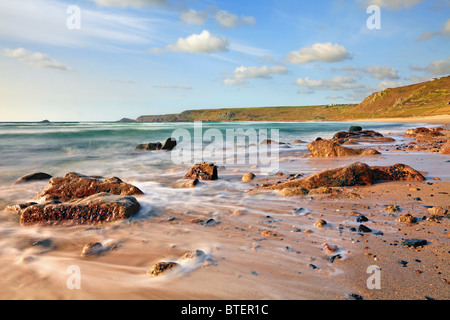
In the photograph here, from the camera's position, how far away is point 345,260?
2.45 metres

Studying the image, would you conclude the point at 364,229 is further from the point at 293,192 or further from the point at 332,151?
the point at 332,151

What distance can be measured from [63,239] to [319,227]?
11.2 feet

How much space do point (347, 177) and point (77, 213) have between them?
16.6 feet

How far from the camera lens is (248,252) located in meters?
2.76

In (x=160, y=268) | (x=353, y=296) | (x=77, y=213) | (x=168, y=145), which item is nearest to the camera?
(x=353, y=296)

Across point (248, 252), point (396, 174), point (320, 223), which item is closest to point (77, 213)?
point (248, 252)

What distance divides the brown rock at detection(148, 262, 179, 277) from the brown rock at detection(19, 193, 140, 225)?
1.84m

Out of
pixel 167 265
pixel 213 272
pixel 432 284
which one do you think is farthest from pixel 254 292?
pixel 432 284

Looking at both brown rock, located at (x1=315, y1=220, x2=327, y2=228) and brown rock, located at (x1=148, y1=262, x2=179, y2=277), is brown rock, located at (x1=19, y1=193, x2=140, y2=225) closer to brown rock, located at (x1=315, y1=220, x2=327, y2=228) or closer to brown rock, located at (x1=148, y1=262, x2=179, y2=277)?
brown rock, located at (x1=148, y1=262, x2=179, y2=277)

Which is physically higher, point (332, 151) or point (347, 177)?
point (332, 151)

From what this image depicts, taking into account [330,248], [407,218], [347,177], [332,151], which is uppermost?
[332,151]

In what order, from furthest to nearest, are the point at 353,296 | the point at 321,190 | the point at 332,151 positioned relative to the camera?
the point at 332,151
the point at 321,190
the point at 353,296

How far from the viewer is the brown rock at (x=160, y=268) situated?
2357 mm

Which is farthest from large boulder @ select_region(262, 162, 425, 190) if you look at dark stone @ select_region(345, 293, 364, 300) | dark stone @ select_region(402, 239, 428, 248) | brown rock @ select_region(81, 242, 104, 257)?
brown rock @ select_region(81, 242, 104, 257)
